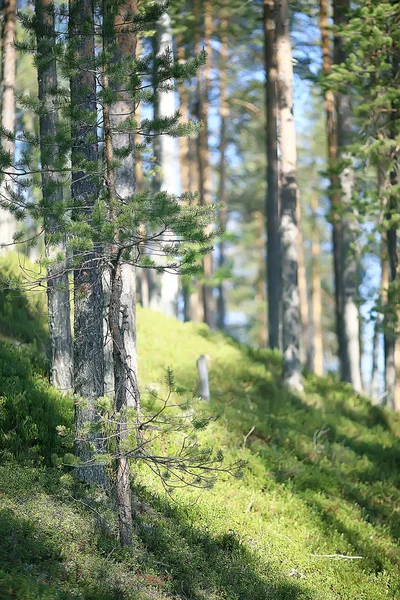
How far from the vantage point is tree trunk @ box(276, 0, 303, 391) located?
14898 millimetres

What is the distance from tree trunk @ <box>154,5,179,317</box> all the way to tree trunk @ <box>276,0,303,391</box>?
2848mm

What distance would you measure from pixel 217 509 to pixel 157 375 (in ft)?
12.3

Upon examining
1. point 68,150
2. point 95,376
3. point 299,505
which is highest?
point 68,150

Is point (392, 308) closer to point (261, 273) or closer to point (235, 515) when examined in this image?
point (235, 515)

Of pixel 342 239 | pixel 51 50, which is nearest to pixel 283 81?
pixel 342 239

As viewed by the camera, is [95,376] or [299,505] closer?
[95,376]

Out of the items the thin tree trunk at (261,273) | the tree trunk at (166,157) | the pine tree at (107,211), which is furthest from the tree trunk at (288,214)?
the thin tree trunk at (261,273)

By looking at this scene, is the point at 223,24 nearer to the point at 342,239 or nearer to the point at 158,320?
the point at 342,239

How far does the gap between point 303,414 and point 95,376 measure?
673cm

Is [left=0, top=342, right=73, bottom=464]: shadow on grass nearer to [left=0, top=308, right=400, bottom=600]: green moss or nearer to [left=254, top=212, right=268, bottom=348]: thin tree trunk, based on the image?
[left=0, top=308, right=400, bottom=600]: green moss

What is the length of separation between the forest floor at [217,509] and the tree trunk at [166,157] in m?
3.58

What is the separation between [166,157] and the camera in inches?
683

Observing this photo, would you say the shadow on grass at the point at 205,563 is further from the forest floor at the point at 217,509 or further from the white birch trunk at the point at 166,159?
the white birch trunk at the point at 166,159

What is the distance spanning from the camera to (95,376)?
26.5ft
